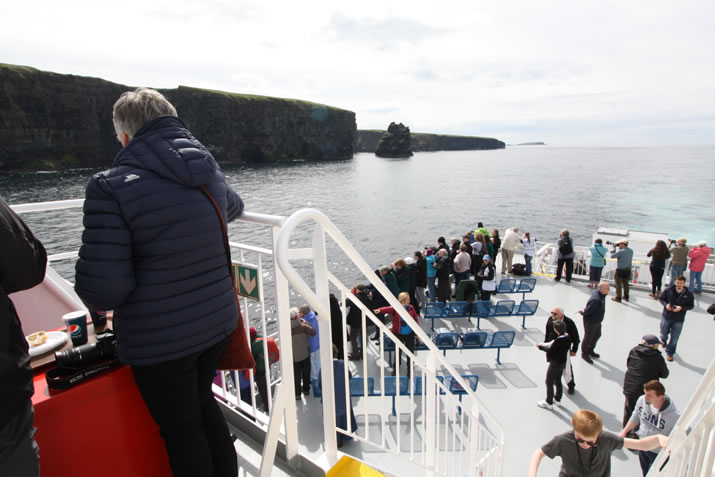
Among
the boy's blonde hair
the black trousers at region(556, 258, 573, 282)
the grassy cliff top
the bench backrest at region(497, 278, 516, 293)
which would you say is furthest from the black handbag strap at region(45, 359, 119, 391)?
the grassy cliff top

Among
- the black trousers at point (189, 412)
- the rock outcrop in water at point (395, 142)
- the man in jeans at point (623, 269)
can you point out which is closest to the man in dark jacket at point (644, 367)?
the black trousers at point (189, 412)

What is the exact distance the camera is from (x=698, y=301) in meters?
11.2

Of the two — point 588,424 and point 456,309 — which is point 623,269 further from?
point 588,424

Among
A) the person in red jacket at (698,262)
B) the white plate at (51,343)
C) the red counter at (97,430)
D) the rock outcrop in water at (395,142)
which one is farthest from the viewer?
the rock outcrop in water at (395,142)

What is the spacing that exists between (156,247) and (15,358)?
565 mm

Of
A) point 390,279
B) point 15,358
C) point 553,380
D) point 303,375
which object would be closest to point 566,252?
point 390,279

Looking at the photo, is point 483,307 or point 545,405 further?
point 483,307

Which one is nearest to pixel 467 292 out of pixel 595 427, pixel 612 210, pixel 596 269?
pixel 596 269

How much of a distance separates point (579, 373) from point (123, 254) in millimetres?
8537

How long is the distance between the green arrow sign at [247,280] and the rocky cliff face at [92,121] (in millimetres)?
68830

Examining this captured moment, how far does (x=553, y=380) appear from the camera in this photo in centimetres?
661

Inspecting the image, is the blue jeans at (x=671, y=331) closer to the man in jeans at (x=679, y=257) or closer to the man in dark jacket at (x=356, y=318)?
the man in jeans at (x=679, y=257)

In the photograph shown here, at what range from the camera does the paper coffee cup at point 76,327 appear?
1979mm

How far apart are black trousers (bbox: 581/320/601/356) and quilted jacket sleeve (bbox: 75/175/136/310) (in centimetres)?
854
